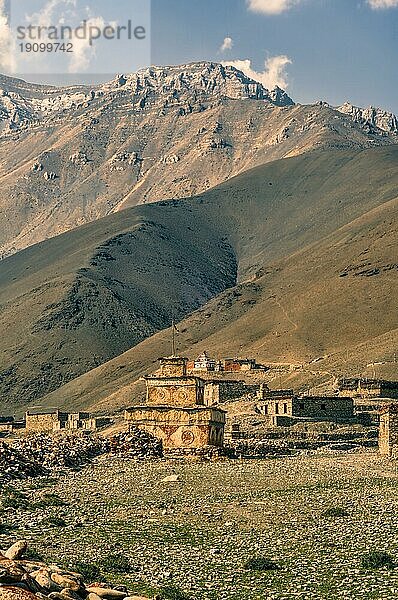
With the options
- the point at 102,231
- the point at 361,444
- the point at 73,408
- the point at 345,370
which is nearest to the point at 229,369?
the point at 345,370

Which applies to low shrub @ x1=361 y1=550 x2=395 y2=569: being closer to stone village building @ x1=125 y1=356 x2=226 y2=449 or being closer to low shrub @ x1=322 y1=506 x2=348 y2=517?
low shrub @ x1=322 y1=506 x2=348 y2=517

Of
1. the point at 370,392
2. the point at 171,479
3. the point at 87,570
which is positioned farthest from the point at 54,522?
the point at 370,392

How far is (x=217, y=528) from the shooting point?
17.1m

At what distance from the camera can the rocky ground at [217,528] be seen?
44.7 feet

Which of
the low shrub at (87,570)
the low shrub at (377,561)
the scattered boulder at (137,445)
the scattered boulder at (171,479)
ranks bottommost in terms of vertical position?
the low shrub at (87,570)

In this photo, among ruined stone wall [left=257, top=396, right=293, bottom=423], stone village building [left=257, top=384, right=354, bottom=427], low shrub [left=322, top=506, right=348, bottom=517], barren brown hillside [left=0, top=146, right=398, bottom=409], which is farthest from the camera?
barren brown hillside [left=0, top=146, right=398, bottom=409]

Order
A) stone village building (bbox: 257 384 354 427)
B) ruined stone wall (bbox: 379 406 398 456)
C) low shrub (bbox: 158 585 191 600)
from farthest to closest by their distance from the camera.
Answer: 1. stone village building (bbox: 257 384 354 427)
2. ruined stone wall (bbox: 379 406 398 456)
3. low shrub (bbox: 158 585 191 600)

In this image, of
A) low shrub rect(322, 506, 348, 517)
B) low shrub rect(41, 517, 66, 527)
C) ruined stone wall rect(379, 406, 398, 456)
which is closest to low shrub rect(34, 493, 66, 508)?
low shrub rect(41, 517, 66, 527)

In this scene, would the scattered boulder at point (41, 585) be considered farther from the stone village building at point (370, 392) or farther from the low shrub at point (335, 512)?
the stone village building at point (370, 392)

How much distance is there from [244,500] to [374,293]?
290 feet

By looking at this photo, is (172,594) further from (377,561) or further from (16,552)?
(377,561)

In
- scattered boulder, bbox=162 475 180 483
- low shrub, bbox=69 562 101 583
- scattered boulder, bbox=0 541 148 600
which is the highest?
scattered boulder, bbox=162 475 180 483

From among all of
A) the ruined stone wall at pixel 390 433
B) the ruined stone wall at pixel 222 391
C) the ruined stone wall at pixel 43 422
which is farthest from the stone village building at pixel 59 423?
the ruined stone wall at pixel 390 433

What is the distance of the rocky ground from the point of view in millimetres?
13617
